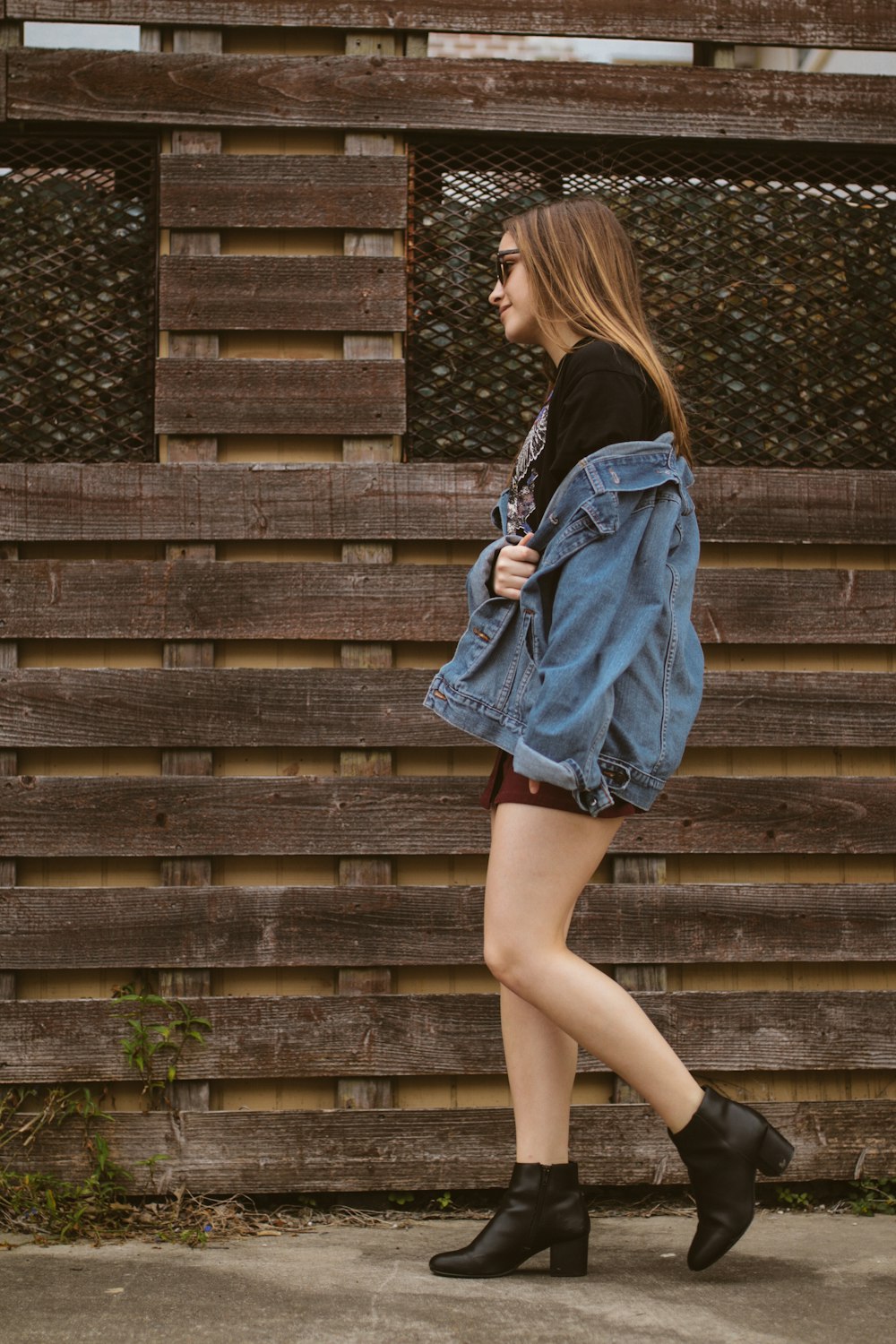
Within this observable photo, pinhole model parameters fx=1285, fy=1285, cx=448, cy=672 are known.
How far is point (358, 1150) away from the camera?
11.3ft

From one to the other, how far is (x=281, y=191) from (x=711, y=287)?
127 centimetres

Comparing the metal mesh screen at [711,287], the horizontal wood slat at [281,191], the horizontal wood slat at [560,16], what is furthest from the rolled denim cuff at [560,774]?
the horizontal wood slat at [560,16]

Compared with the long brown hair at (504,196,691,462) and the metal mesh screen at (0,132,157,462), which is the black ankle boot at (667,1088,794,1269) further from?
the metal mesh screen at (0,132,157,462)

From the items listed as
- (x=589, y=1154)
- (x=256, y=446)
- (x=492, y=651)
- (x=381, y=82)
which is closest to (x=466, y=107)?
(x=381, y=82)

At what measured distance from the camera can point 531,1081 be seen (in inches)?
108

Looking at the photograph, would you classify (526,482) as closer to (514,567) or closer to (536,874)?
(514,567)

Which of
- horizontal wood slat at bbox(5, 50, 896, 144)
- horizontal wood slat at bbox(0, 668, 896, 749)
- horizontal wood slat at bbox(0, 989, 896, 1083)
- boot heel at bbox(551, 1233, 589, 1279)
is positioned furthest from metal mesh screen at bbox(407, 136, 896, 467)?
boot heel at bbox(551, 1233, 589, 1279)

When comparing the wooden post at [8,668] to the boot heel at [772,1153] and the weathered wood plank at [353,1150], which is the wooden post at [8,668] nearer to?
the weathered wood plank at [353,1150]

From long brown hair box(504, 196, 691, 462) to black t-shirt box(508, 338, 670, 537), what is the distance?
55mm

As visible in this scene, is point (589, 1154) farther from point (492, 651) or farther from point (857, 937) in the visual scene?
point (492, 651)

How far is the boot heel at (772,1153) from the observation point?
261cm

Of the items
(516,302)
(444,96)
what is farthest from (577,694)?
(444,96)

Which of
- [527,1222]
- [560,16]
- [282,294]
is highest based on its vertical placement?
[560,16]

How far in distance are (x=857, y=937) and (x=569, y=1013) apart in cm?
134
